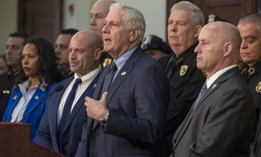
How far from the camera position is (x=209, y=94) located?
417cm

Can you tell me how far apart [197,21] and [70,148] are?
1340mm

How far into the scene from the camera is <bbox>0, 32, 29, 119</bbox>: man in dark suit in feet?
21.3

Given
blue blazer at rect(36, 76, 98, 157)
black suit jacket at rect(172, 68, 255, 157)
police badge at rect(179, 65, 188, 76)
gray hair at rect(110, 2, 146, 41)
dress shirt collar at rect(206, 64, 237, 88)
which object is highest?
gray hair at rect(110, 2, 146, 41)

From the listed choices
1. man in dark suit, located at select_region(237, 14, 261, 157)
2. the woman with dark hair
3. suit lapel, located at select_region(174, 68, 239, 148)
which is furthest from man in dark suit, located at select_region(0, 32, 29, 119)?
suit lapel, located at select_region(174, 68, 239, 148)

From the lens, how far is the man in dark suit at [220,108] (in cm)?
394

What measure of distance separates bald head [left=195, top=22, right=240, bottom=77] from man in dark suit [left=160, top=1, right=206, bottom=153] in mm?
691

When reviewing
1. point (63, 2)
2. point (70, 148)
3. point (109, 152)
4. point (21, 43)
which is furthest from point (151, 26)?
point (109, 152)

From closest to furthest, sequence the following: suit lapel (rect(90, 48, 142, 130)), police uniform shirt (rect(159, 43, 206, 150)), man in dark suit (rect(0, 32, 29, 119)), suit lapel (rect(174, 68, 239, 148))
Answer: suit lapel (rect(174, 68, 239, 148)), suit lapel (rect(90, 48, 142, 130)), police uniform shirt (rect(159, 43, 206, 150)), man in dark suit (rect(0, 32, 29, 119))

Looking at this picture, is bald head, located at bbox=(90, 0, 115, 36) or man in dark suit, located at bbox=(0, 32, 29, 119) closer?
bald head, located at bbox=(90, 0, 115, 36)

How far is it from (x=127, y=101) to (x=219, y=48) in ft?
2.21

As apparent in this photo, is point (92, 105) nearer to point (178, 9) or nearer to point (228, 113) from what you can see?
point (228, 113)

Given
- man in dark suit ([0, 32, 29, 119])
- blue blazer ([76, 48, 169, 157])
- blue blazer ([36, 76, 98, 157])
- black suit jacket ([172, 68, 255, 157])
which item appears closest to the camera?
black suit jacket ([172, 68, 255, 157])

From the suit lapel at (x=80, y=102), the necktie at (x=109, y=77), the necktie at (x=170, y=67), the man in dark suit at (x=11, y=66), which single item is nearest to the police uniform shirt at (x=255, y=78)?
the necktie at (x=170, y=67)

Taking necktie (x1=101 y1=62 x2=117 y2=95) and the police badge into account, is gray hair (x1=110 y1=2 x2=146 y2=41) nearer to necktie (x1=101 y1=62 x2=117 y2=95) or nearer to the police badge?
necktie (x1=101 y1=62 x2=117 y2=95)
